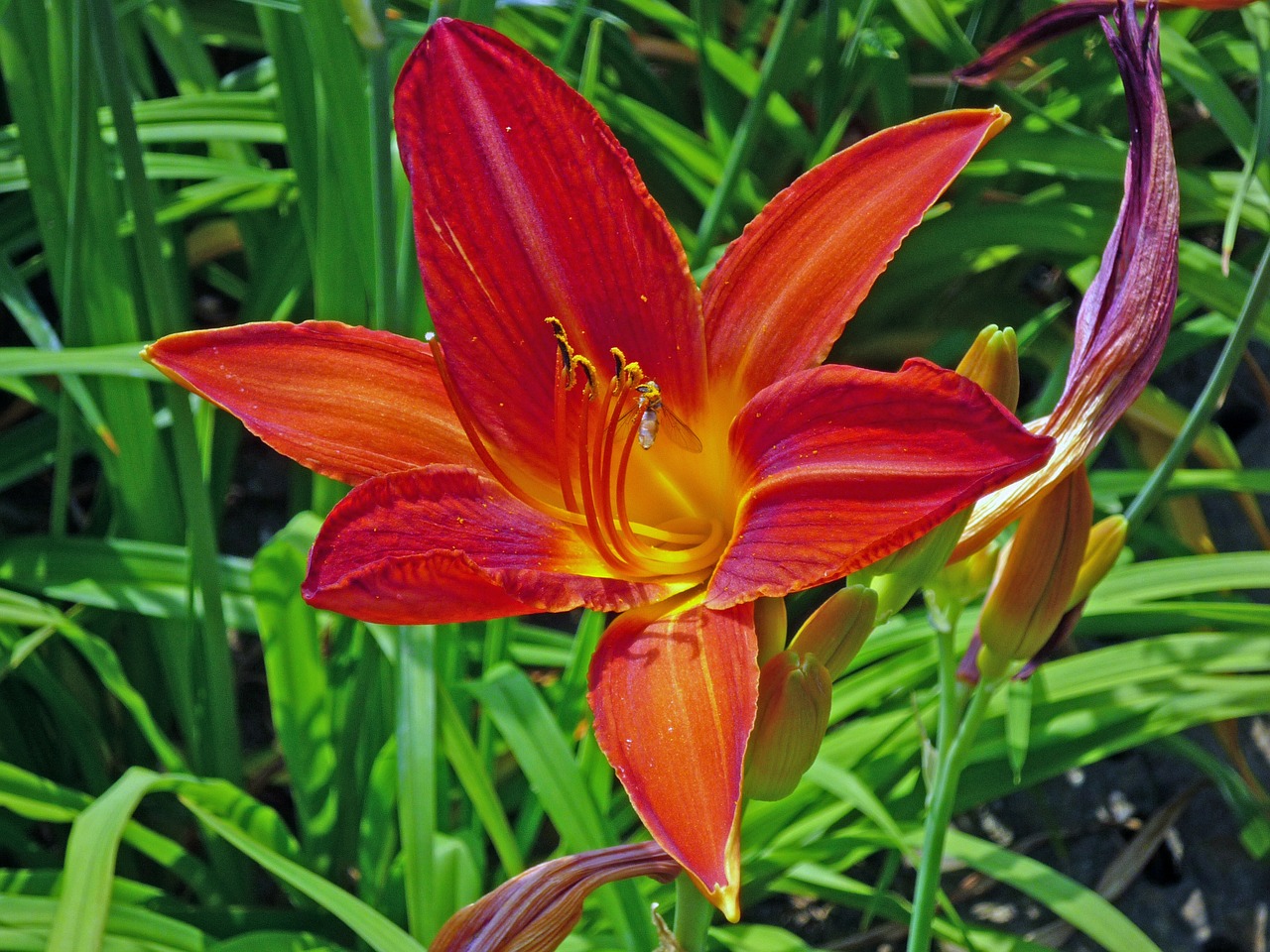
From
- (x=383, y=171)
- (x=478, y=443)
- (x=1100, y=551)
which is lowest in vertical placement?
(x=1100, y=551)

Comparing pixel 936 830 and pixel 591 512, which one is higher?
pixel 591 512

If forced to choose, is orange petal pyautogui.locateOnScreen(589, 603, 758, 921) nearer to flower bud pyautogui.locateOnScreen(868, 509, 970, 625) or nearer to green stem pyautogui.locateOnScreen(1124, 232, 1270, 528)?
flower bud pyautogui.locateOnScreen(868, 509, 970, 625)

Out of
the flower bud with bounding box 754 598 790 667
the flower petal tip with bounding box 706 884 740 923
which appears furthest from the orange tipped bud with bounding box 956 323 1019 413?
the flower petal tip with bounding box 706 884 740 923

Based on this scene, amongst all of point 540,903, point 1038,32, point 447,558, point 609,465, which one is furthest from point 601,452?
point 1038,32

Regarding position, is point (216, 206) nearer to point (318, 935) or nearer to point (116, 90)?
point (116, 90)

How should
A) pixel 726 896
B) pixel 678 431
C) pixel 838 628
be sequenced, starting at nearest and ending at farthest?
pixel 726 896 < pixel 838 628 < pixel 678 431

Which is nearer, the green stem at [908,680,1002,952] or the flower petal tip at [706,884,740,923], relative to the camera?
the flower petal tip at [706,884,740,923]

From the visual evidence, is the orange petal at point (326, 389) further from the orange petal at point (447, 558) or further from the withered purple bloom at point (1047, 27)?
the withered purple bloom at point (1047, 27)

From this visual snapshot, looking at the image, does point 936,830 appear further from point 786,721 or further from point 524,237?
point 524,237
